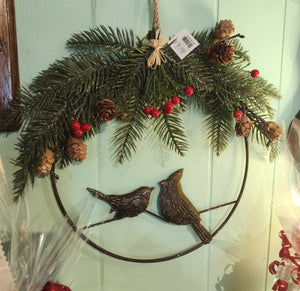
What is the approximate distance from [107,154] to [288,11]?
541 mm

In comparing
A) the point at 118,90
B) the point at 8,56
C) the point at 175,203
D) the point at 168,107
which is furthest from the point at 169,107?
the point at 8,56

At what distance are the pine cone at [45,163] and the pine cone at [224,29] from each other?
0.41 metres

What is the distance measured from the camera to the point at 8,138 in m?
0.56

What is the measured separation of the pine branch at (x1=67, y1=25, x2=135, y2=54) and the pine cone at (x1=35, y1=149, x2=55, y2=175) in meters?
0.21

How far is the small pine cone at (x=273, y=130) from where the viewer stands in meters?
0.60

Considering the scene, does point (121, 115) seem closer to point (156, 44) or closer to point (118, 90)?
point (118, 90)

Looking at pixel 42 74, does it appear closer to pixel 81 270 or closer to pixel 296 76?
pixel 81 270

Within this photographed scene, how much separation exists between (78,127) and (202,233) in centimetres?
38

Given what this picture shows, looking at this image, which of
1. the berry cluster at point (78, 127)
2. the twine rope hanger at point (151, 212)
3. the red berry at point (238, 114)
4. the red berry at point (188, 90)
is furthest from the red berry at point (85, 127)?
the red berry at point (238, 114)

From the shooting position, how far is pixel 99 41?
55 centimetres

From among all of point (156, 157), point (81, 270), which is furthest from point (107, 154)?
point (81, 270)

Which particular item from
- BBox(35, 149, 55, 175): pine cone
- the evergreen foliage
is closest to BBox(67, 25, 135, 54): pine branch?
the evergreen foliage

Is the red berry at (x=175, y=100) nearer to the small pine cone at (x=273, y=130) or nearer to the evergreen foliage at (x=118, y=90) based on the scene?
the evergreen foliage at (x=118, y=90)

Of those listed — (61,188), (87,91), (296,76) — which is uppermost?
(296,76)
